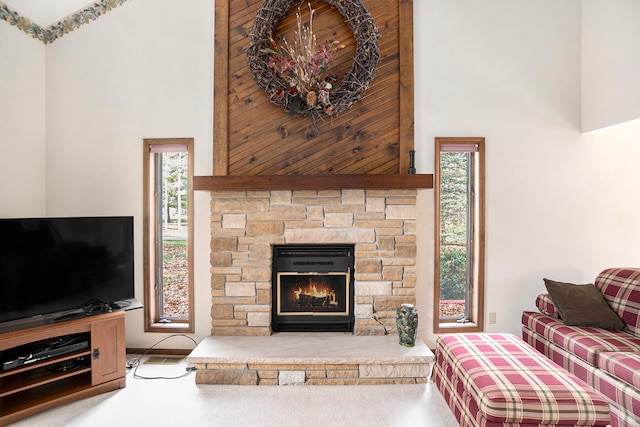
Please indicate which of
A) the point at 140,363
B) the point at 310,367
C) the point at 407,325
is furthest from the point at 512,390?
the point at 140,363

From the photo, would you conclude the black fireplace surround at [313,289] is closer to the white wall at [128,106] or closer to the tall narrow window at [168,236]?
the white wall at [128,106]

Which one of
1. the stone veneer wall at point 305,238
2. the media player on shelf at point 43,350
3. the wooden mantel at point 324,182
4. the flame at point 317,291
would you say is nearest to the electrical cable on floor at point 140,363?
the stone veneer wall at point 305,238

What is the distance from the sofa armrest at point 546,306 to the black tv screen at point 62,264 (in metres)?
3.70

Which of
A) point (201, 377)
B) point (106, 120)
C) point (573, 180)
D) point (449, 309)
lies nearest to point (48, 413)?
point (201, 377)

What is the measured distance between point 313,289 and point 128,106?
2.57m

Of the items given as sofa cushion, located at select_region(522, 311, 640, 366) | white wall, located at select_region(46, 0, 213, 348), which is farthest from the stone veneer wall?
sofa cushion, located at select_region(522, 311, 640, 366)

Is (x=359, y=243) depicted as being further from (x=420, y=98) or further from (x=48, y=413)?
(x=48, y=413)

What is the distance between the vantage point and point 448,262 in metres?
3.34

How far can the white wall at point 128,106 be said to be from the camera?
3156 millimetres

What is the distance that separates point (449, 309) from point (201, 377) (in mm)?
2450

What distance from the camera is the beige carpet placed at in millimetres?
2188

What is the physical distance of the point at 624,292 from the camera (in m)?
2.67

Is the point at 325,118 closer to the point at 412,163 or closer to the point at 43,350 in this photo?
the point at 412,163

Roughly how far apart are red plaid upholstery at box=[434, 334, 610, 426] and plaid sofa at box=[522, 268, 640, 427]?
41 centimetres
